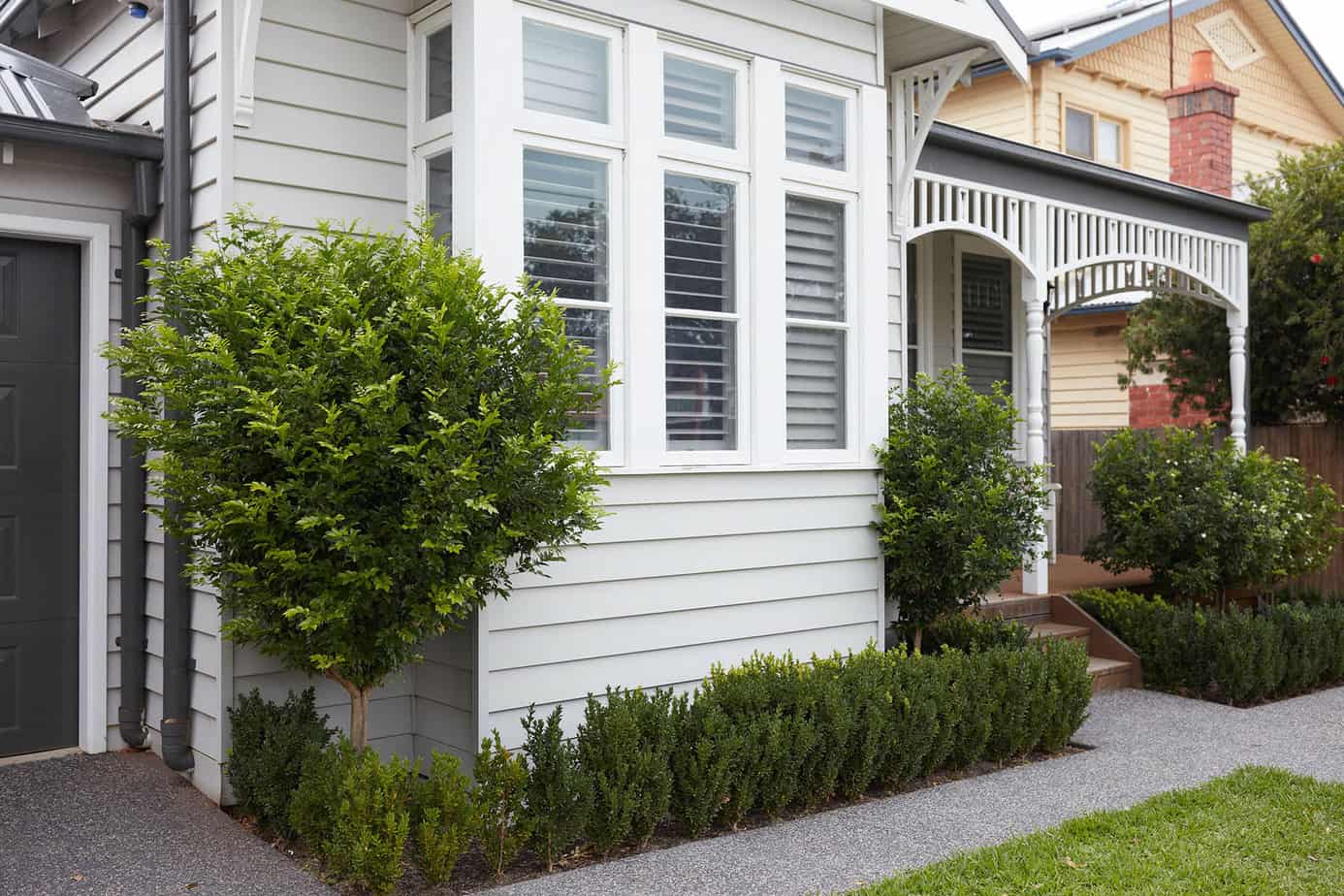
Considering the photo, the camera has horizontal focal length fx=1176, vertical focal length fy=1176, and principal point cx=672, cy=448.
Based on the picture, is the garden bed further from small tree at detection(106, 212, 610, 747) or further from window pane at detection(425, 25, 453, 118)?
window pane at detection(425, 25, 453, 118)

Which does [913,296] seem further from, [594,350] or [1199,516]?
[594,350]

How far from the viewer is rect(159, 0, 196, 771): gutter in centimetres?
499

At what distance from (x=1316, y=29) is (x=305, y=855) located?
38.7 metres

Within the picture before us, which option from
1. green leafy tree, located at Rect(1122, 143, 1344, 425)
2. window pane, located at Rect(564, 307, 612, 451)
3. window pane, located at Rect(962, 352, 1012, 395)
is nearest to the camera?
window pane, located at Rect(564, 307, 612, 451)

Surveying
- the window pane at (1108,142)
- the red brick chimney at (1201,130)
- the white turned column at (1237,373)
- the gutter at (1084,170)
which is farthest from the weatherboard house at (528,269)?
the window pane at (1108,142)

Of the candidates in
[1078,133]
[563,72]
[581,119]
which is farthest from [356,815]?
[1078,133]

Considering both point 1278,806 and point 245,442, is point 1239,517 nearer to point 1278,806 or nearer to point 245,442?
point 1278,806

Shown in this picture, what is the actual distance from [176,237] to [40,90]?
129 centimetres

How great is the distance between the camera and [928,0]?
243 inches

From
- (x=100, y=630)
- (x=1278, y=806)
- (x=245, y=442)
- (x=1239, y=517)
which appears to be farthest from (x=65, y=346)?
(x=1239, y=517)

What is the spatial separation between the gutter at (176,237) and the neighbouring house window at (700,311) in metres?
2.11

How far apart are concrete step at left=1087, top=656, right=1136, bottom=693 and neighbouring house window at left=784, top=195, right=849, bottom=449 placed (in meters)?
2.65

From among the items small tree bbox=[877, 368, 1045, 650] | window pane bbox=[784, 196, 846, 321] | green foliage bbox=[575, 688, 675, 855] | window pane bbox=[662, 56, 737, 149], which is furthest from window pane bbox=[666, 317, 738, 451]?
green foliage bbox=[575, 688, 675, 855]

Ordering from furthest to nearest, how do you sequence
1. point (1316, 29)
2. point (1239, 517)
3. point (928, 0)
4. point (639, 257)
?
point (1316, 29) → point (1239, 517) → point (928, 0) → point (639, 257)
